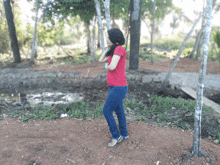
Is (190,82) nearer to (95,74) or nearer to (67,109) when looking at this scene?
(95,74)

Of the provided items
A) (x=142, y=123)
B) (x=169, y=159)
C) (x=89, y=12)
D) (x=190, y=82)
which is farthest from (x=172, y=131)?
(x=89, y=12)

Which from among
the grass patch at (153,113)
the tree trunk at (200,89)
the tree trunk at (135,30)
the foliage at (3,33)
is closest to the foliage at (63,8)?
the tree trunk at (135,30)

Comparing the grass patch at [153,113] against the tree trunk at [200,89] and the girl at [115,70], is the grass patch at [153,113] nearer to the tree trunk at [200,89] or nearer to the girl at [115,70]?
the tree trunk at [200,89]

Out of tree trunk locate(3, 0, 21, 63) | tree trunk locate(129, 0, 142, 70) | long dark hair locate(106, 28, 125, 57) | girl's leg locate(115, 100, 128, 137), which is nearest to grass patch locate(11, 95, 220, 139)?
girl's leg locate(115, 100, 128, 137)

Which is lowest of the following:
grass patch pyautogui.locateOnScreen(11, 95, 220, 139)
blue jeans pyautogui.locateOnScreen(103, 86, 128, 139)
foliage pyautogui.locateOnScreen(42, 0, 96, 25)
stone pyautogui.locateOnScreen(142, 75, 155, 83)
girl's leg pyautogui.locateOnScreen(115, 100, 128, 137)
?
grass patch pyautogui.locateOnScreen(11, 95, 220, 139)

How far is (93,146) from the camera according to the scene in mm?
3033

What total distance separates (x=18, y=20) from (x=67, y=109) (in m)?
10.7

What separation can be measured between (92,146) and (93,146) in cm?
2

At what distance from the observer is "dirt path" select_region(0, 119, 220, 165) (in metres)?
2.66

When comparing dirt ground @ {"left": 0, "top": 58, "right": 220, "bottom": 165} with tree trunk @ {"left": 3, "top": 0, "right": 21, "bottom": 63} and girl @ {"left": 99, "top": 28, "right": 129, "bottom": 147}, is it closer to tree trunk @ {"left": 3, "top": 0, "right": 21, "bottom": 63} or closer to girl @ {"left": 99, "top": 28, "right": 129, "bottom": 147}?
girl @ {"left": 99, "top": 28, "right": 129, "bottom": 147}

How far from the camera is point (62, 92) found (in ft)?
22.5

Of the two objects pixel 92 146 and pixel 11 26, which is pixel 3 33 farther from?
pixel 92 146

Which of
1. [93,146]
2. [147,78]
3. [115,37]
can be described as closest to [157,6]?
[147,78]

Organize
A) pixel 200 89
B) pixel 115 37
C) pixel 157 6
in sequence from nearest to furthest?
pixel 200 89 < pixel 115 37 < pixel 157 6
